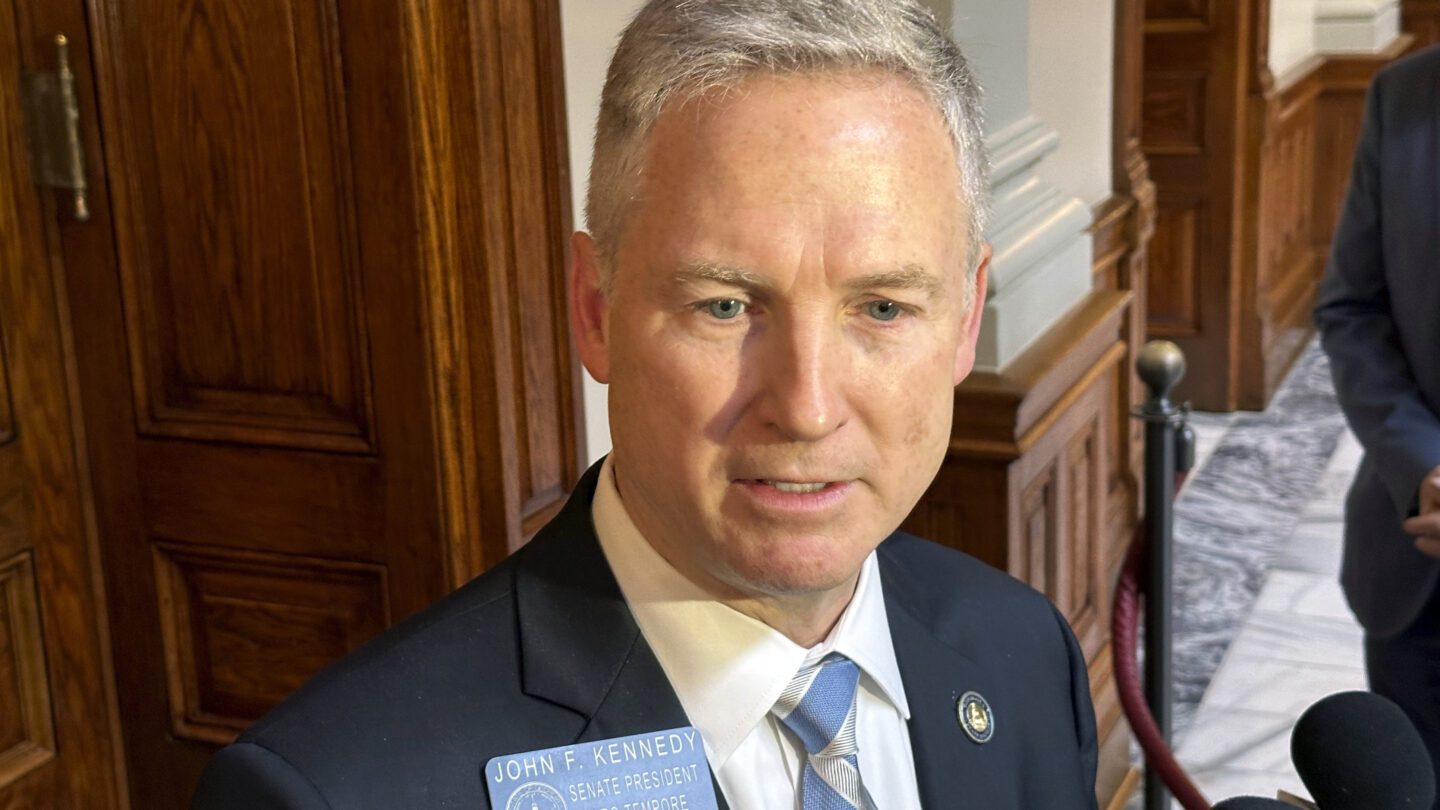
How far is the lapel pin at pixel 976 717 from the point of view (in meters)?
1.57

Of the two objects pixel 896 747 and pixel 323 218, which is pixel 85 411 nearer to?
pixel 323 218

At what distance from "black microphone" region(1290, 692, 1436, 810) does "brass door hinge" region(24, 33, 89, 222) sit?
74.4 inches

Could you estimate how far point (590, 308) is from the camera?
1381mm

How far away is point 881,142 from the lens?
4.03ft

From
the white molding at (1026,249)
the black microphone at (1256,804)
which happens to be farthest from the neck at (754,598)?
the white molding at (1026,249)

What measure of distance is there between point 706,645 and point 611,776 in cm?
14

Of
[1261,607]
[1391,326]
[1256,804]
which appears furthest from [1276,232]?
[1256,804]

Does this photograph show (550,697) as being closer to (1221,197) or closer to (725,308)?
(725,308)

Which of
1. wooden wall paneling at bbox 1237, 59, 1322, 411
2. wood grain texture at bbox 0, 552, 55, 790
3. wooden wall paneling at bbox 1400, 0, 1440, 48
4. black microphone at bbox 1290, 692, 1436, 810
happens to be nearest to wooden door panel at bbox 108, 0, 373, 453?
wood grain texture at bbox 0, 552, 55, 790

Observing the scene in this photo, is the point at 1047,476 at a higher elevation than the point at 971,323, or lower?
lower

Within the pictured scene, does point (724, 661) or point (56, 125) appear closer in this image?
point (724, 661)

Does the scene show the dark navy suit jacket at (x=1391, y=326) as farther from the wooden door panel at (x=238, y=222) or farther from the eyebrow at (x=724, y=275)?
the eyebrow at (x=724, y=275)

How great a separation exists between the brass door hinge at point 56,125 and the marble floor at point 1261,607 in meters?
2.90

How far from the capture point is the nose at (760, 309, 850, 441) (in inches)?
47.3
